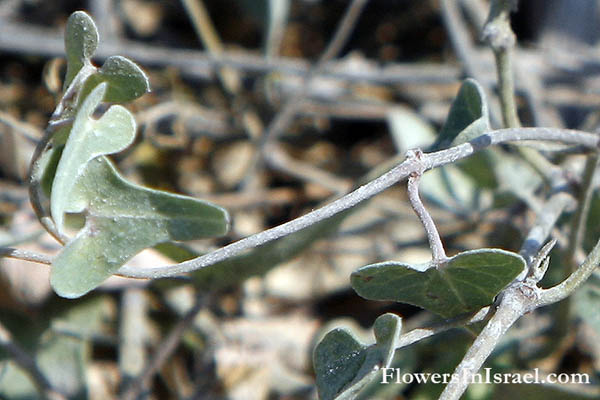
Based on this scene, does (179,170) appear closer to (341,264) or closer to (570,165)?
(341,264)

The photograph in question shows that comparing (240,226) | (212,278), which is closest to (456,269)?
(212,278)

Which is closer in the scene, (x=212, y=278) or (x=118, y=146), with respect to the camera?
(x=118, y=146)

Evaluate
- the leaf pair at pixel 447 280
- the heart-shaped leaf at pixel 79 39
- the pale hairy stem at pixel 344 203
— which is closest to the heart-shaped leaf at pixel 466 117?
the pale hairy stem at pixel 344 203

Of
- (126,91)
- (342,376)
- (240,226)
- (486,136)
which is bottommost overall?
(342,376)

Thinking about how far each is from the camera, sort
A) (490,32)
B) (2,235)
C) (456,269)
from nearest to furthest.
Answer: (456,269) → (490,32) → (2,235)

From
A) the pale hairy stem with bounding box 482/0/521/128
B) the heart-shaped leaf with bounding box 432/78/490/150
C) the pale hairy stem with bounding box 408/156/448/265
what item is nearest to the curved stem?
the pale hairy stem with bounding box 408/156/448/265

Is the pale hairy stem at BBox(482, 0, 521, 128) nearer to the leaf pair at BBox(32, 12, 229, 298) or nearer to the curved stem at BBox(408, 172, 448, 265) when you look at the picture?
the curved stem at BBox(408, 172, 448, 265)

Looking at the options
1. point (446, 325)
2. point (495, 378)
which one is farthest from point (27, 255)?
point (495, 378)
